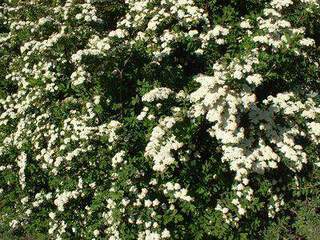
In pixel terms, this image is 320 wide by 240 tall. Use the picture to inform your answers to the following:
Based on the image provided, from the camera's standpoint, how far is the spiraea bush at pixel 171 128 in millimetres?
8094

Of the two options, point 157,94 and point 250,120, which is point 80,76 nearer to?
point 157,94

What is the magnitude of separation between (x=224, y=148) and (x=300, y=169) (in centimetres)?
139

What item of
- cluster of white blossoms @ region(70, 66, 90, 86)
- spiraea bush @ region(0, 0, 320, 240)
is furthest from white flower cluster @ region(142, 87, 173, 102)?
cluster of white blossoms @ region(70, 66, 90, 86)

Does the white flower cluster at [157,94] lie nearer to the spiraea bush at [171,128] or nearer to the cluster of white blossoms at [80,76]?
the spiraea bush at [171,128]

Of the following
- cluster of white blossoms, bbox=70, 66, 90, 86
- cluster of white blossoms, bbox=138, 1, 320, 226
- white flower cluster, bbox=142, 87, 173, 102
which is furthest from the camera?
cluster of white blossoms, bbox=70, 66, 90, 86

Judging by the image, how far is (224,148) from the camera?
26.0ft

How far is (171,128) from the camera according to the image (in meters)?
7.97

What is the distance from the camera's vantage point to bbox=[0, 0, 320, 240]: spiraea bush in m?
8.09

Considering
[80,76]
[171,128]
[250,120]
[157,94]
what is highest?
[157,94]

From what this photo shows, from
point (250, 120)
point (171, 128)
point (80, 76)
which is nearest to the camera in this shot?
point (171, 128)

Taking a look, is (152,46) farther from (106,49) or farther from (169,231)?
(169,231)

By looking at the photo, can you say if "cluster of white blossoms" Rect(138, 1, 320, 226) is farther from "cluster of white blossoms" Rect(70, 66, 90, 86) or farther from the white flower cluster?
"cluster of white blossoms" Rect(70, 66, 90, 86)

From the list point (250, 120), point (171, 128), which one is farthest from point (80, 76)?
point (250, 120)

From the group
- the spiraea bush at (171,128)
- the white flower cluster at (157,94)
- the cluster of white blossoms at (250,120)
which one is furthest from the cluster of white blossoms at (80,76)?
the cluster of white blossoms at (250,120)
